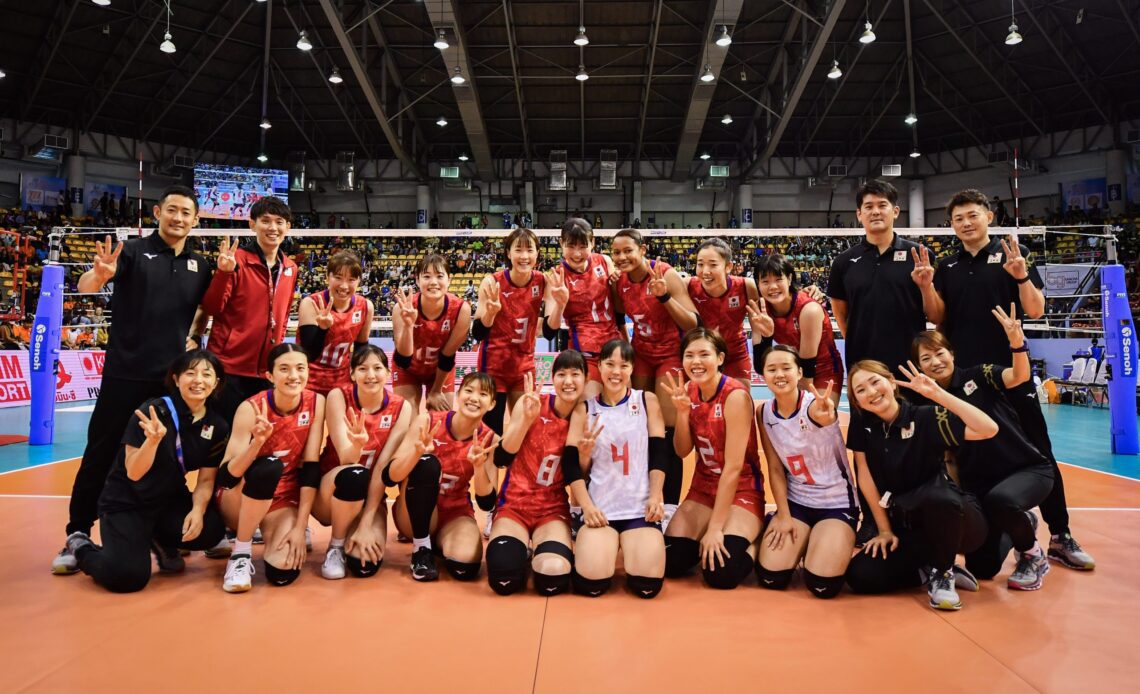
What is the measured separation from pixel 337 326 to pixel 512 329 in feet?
4.27

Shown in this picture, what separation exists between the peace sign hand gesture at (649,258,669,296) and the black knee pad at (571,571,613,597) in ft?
6.54

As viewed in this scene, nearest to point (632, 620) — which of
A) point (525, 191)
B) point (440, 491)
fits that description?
point (440, 491)

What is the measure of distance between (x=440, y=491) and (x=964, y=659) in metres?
2.93

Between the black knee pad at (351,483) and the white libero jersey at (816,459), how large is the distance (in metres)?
2.55

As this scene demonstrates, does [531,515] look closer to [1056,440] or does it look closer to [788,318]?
[788,318]

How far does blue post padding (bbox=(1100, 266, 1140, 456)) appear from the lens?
8094 millimetres

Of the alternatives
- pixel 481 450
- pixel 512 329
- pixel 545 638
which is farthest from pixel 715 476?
pixel 512 329

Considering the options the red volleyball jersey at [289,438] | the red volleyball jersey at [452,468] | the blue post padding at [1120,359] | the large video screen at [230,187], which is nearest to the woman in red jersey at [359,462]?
the red volleyball jersey at [289,438]

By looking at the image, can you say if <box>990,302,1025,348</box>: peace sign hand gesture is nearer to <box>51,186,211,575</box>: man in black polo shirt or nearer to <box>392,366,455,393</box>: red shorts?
<box>392,366,455,393</box>: red shorts

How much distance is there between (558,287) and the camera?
452cm

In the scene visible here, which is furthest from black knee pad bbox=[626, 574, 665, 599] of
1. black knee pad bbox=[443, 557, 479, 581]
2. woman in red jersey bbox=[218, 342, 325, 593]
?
woman in red jersey bbox=[218, 342, 325, 593]

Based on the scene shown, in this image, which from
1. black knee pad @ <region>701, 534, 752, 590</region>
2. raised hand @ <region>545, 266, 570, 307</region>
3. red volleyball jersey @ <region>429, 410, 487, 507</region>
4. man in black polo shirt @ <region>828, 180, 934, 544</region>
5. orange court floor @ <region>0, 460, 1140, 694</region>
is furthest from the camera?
raised hand @ <region>545, 266, 570, 307</region>

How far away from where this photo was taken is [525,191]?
2831cm

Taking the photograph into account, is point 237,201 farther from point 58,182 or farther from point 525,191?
point 525,191
